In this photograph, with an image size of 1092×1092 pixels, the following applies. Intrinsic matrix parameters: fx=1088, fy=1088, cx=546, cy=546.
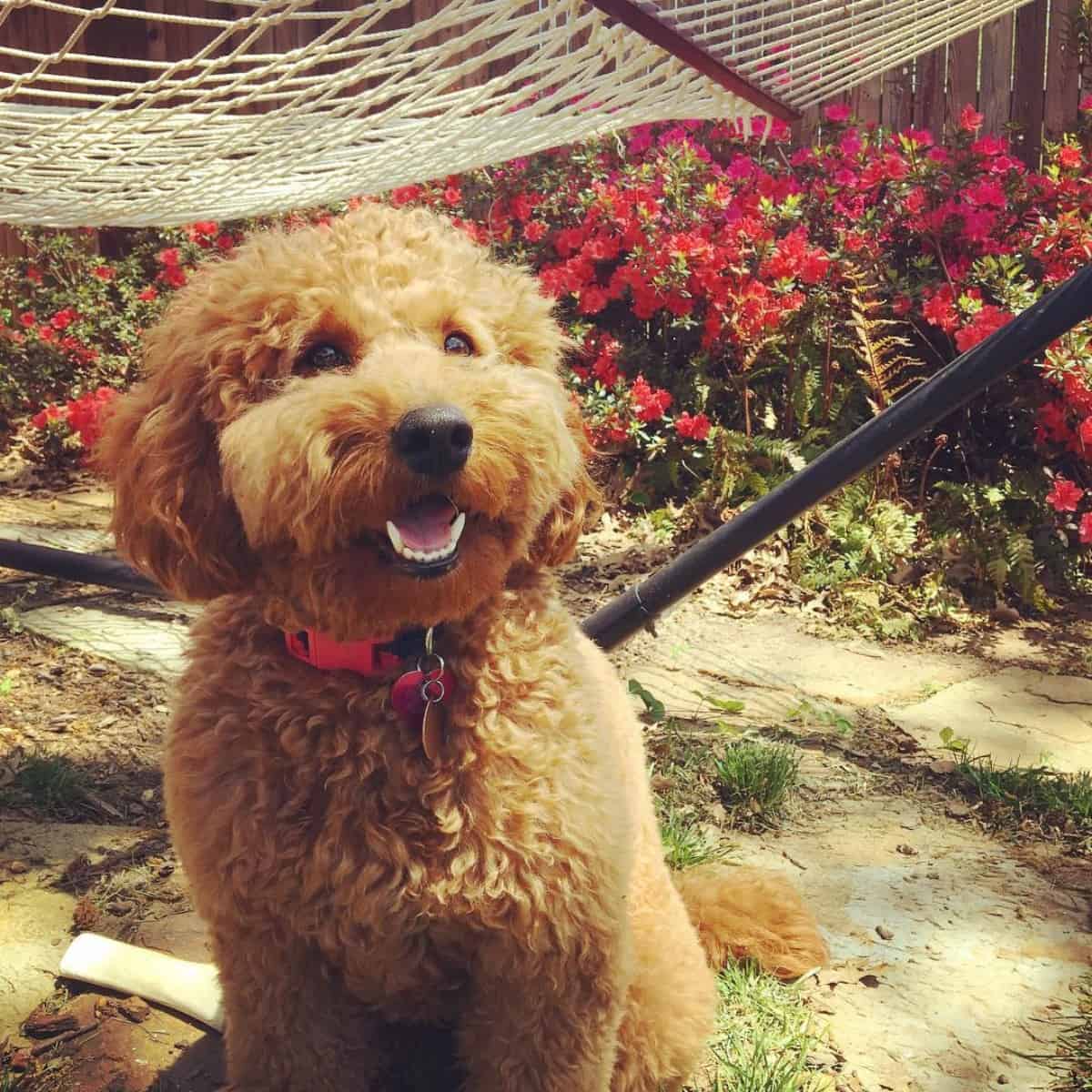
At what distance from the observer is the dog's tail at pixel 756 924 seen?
2.05 meters

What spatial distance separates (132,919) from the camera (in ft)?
7.50

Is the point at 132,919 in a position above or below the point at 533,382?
below

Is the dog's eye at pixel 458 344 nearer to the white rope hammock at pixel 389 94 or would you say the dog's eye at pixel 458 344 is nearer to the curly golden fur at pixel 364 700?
the curly golden fur at pixel 364 700

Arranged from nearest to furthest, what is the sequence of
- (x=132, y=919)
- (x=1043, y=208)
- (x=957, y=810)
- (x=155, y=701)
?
(x=132, y=919)
(x=957, y=810)
(x=155, y=701)
(x=1043, y=208)

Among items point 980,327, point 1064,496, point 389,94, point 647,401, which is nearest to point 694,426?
point 647,401

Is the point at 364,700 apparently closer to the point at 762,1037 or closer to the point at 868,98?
the point at 762,1037

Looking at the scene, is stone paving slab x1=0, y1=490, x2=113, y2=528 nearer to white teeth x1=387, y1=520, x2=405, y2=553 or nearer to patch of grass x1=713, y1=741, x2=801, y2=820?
patch of grass x1=713, y1=741, x2=801, y2=820

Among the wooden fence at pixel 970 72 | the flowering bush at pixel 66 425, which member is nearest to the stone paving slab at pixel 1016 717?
the flowering bush at pixel 66 425

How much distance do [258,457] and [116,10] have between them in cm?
72

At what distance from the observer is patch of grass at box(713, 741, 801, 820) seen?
272cm

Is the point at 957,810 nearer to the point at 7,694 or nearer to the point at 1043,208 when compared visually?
the point at 7,694

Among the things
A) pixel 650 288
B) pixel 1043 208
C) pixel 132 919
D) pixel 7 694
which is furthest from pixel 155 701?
pixel 1043 208

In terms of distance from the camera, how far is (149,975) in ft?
6.63

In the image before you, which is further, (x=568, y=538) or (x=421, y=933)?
(x=568, y=538)
